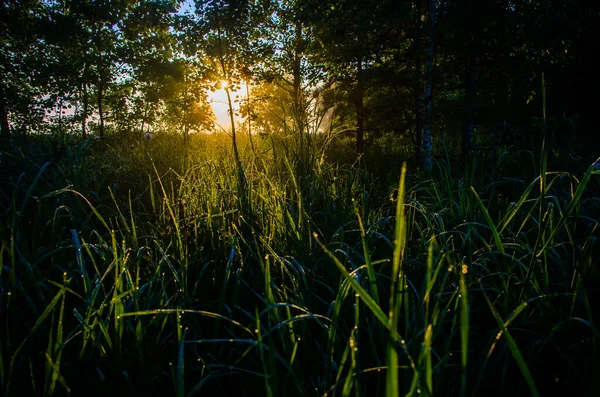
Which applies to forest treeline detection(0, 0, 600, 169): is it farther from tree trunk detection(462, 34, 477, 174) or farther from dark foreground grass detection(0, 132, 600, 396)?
dark foreground grass detection(0, 132, 600, 396)

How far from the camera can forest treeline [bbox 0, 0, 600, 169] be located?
371 centimetres

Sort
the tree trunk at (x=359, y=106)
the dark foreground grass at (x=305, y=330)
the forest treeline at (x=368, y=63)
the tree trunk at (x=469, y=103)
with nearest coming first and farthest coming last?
the dark foreground grass at (x=305, y=330) → the forest treeline at (x=368, y=63) → the tree trunk at (x=469, y=103) → the tree trunk at (x=359, y=106)

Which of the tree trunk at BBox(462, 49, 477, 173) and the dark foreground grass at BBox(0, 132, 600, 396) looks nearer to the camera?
the dark foreground grass at BBox(0, 132, 600, 396)

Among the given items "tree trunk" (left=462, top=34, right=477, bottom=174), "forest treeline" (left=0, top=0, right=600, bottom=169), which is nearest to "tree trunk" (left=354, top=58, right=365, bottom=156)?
"forest treeline" (left=0, top=0, right=600, bottom=169)

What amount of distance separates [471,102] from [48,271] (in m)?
5.40

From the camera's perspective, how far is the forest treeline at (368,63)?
3709mm

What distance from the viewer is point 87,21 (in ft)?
27.9

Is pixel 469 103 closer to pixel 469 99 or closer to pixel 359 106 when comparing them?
pixel 469 99

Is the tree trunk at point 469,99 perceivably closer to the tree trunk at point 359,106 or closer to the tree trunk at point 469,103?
the tree trunk at point 469,103

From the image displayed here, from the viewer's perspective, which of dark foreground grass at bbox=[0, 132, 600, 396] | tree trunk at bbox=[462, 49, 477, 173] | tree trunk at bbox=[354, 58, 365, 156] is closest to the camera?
dark foreground grass at bbox=[0, 132, 600, 396]

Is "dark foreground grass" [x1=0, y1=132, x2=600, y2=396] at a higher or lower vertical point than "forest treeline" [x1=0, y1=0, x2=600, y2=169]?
lower

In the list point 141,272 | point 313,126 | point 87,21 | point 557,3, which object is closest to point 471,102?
point 557,3

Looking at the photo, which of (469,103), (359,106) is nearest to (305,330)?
(469,103)

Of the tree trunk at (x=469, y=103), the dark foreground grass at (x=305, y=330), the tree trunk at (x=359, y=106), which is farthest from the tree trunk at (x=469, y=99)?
the dark foreground grass at (x=305, y=330)
